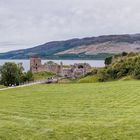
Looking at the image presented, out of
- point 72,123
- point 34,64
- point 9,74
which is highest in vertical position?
point 34,64

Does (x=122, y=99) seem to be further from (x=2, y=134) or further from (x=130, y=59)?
(x=130, y=59)

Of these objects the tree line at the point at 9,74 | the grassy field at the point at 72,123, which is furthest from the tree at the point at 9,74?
the grassy field at the point at 72,123

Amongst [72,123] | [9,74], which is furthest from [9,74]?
[72,123]

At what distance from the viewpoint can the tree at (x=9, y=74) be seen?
81231mm

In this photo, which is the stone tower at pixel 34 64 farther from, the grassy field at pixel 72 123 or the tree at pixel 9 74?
the grassy field at pixel 72 123

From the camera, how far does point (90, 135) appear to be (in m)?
13.1

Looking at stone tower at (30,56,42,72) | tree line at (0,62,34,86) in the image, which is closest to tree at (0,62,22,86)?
tree line at (0,62,34,86)

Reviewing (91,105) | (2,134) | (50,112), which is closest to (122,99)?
(91,105)

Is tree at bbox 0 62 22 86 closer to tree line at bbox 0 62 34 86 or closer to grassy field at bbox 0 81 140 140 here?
tree line at bbox 0 62 34 86

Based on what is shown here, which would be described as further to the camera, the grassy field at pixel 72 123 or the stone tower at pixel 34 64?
the stone tower at pixel 34 64

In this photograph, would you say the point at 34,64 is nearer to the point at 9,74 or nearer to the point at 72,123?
the point at 9,74

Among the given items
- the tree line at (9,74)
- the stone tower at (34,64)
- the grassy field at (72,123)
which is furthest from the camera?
the stone tower at (34,64)

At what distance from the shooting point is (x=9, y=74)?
82000mm

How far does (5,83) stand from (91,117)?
219 feet
